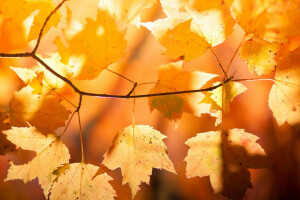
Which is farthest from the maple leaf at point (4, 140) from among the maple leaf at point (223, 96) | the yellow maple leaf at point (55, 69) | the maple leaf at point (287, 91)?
the maple leaf at point (287, 91)

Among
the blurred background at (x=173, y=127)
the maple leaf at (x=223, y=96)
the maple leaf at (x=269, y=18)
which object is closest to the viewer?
the maple leaf at (x=269, y=18)

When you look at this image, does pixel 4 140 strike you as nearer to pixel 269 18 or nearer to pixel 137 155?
pixel 137 155

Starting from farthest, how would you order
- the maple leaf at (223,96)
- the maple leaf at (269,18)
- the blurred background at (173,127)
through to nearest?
the blurred background at (173,127) → the maple leaf at (223,96) → the maple leaf at (269,18)

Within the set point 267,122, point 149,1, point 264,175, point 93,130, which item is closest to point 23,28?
point 149,1

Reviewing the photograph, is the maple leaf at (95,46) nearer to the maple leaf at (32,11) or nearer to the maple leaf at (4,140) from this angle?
the maple leaf at (32,11)

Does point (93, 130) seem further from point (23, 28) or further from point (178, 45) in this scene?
point (178, 45)

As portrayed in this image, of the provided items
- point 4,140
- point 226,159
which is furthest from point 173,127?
point 4,140

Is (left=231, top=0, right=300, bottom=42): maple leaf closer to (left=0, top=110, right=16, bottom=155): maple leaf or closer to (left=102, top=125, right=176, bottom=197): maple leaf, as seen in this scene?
(left=102, top=125, right=176, bottom=197): maple leaf
